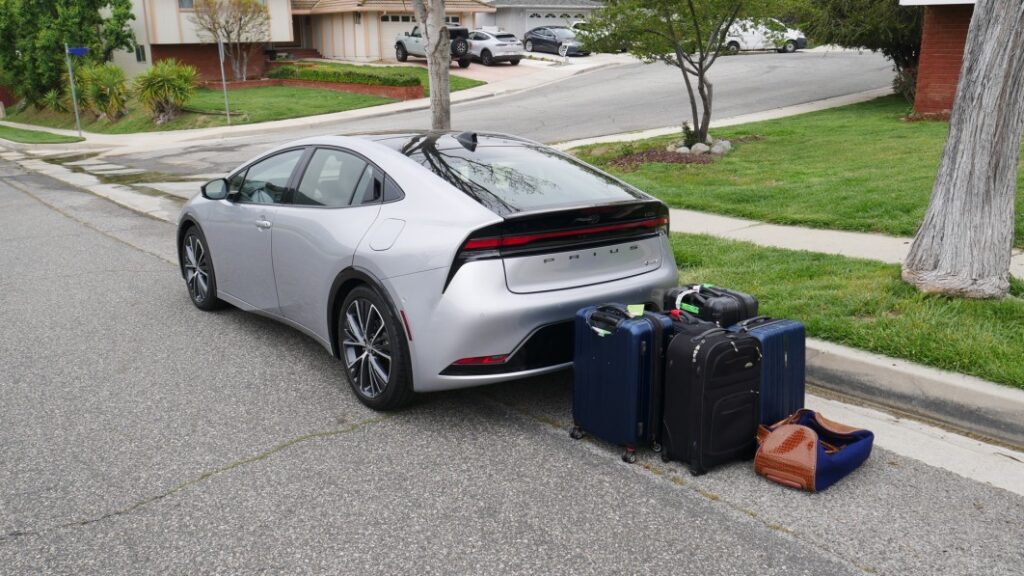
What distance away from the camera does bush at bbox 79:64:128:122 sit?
31.1 meters

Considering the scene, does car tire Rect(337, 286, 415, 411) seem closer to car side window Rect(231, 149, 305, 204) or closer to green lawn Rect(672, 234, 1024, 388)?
car side window Rect(231, 149, 305, 204)

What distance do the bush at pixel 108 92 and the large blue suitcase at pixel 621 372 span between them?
30606 millimetres

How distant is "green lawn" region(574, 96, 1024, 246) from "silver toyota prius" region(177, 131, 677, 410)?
438 cm

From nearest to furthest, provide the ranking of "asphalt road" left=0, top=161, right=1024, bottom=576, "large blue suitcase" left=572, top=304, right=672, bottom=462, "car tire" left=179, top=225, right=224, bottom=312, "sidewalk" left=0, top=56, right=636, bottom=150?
"asphalt road" left=0, top=161, right=1024, bottom=576 < "large blue suitcase" left=572, top=304, right=672, bottom=462 < "car tire" left=179, top=225, right=224, bottom=312 < "sidewalk" left=0, top=56, right=636, bottom=150

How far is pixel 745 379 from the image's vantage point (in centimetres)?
410

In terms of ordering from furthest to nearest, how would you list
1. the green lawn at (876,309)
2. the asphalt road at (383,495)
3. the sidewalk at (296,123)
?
the sidewalk at (296,123), the green lawn at (876,309), the asphalt road at (383,495)

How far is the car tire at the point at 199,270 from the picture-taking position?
6844 mm

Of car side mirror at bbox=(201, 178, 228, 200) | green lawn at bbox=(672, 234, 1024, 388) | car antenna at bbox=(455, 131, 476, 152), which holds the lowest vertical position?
green lawn at bbox=(672, 234, 1024, 388)

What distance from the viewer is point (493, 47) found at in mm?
38938

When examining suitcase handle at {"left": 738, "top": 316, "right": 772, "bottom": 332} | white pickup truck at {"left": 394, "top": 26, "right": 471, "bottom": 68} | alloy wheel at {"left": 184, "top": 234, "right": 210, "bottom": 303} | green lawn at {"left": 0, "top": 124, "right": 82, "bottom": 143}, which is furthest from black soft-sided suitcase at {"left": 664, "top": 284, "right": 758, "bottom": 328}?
white pickup truck at {"left": 394, "top": 26, "right": 471, "bottom": 68}

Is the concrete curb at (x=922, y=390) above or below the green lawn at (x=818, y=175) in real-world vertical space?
below

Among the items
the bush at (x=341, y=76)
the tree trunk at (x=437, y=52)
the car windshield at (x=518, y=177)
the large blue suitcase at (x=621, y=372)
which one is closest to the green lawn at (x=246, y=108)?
the bush at (x=341, y=76)

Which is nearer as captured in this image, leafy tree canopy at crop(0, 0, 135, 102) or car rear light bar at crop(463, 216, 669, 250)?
car rear light bar at crop(463, 216, 669, 250)

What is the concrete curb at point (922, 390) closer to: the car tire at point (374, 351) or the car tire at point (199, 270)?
the car tire at point (374, 351)
